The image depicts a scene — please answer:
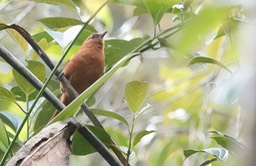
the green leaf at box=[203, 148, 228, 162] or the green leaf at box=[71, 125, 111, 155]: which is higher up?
the green leaf at box=[71, 125, 111, 155]

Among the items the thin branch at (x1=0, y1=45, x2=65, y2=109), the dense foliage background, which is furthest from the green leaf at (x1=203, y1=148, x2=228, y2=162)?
the thin branch at (x1=0, y1=45, x2=65, y2=109)

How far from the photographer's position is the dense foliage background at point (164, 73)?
239 mm

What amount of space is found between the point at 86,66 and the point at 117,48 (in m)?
0.57

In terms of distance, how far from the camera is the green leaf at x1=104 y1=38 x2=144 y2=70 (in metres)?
0.97

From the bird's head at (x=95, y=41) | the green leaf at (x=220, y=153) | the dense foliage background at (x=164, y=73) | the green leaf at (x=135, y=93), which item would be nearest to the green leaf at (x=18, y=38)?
the dense foliage background at (x=164, y=73)

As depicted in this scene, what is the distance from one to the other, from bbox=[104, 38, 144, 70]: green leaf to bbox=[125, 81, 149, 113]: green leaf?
0.13 meters

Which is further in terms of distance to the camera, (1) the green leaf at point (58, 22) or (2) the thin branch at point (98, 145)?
(1) the green leaf at point (58, 22)

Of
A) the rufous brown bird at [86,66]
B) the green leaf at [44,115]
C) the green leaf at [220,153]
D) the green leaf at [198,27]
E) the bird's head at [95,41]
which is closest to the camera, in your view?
the green leaf at [198,27]

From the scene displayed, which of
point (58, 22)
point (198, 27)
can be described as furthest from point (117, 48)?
point (198, 27)

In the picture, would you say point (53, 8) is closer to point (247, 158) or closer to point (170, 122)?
point (170, 122)

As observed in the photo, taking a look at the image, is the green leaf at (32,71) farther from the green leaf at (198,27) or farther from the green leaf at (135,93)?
the green leaf at (198,27)

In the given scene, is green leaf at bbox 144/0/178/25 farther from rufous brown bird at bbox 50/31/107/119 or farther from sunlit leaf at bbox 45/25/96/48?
rufous brown bird at bbox 50/31/107/119

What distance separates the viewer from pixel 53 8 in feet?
10.5

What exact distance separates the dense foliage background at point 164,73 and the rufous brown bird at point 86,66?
76 millimetres
